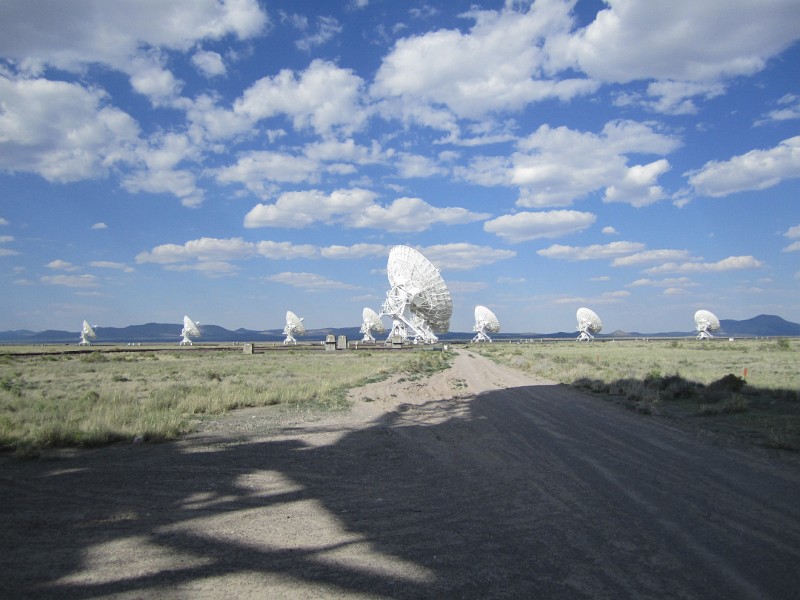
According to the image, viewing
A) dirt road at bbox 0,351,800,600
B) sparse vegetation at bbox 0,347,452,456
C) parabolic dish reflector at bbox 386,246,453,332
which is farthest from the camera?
parabolic dish reflector at bbox 386,246,453,332

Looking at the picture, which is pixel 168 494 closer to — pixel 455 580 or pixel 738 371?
pixel 455 580

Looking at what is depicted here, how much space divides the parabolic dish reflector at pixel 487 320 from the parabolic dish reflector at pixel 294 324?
32.2 meters

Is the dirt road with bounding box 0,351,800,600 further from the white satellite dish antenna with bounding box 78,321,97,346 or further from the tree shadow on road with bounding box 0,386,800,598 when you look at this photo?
the white satellite dish antenna with bounding box 78,321,97,346

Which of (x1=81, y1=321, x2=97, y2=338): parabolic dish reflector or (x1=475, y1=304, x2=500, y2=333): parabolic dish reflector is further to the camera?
(x1=81, y1=321, x2=97, y2=338): parabolic dish reflector

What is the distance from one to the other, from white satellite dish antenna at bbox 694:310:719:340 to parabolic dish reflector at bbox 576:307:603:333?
16377mm

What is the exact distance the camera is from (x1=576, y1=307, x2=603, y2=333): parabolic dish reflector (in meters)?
97.1

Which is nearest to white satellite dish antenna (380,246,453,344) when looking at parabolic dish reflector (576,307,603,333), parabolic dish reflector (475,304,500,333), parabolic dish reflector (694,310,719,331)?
parabolic dish reflector (475,304,500,333)

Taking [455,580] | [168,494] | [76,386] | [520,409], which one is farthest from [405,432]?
[76,386]

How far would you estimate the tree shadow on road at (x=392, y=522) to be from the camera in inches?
172

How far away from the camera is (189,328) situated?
319ft

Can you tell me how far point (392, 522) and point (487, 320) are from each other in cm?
8999

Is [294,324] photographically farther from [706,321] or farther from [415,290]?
[706,321]

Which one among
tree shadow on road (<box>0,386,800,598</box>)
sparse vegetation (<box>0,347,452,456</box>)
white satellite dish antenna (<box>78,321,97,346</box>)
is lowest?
tree shadow on road (<box>0,386,800,598</box>)

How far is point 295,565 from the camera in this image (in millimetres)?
4719
